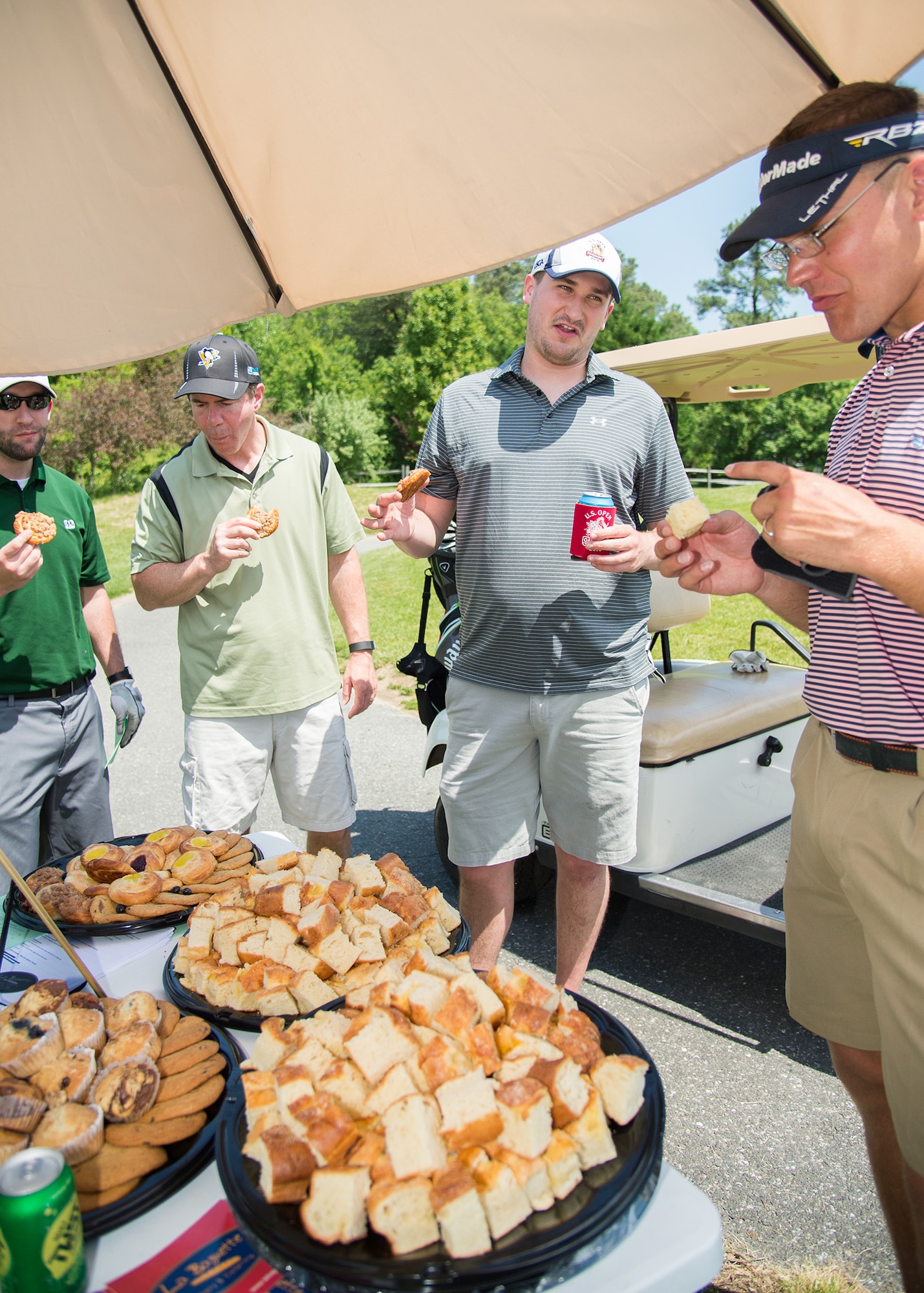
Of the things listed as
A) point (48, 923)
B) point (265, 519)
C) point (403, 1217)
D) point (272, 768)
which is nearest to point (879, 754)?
point (403, 1217)

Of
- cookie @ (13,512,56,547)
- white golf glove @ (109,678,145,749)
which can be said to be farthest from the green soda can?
white golf glove @ (109,678,145,749)

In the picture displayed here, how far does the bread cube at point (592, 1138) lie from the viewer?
1.16 m

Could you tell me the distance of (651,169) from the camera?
Answer: 1748 mm

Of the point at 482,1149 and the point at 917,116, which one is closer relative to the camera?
the point at 482,1149

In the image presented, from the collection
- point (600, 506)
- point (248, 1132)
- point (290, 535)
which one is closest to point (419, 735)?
point (290, 535)

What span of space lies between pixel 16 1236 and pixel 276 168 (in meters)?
1.92

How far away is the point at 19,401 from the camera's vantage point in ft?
10.2

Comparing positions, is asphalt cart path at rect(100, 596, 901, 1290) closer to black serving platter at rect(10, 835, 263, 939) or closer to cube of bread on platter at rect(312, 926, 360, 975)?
cube of bread on platter at rect(312, 926, 360, 975)

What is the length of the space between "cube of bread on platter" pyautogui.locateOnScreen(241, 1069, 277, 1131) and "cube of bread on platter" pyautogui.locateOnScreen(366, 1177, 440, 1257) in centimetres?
22

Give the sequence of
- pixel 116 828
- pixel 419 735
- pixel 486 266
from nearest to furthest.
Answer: pixel 486 266, pixel 116 828, pixel 419 735

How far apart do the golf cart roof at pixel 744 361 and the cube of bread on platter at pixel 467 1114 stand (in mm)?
3309

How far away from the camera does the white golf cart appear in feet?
11.4

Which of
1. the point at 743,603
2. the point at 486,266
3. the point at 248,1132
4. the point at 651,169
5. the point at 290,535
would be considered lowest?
the point at 743,603

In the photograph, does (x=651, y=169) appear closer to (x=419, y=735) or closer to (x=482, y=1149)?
(x=482, y=1149)
